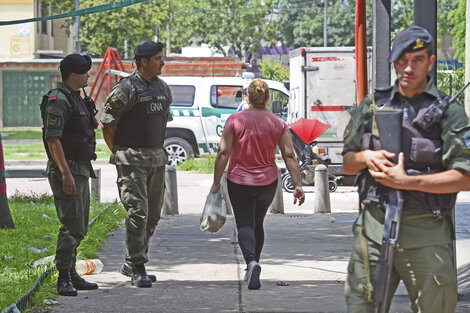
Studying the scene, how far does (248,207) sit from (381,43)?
5.75 feet

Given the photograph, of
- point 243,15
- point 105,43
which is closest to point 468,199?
point 105,43

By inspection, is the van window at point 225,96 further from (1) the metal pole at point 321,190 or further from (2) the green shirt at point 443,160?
(2) the green shirt at point 443,160

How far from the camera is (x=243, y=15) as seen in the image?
2640 inches

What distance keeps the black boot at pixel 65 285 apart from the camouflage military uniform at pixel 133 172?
589 millimetres

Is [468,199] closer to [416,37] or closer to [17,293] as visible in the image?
[17,293]

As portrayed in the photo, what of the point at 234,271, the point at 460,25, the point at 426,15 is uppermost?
the point at 460,25

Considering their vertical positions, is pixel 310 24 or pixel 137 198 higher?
pixel 310 24

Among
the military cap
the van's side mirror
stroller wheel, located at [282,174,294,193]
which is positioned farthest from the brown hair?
the van's side mirror

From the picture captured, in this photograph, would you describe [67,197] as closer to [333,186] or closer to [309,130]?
[309,130]

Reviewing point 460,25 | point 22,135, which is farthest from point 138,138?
point 22,135

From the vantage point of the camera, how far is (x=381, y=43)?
7840mm

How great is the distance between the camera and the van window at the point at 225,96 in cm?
2139

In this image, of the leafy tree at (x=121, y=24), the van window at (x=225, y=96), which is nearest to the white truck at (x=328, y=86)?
the van window at (x=225, y=96)

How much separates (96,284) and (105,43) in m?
41.1
